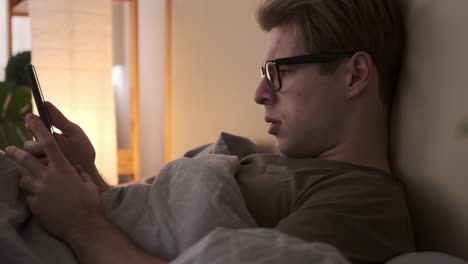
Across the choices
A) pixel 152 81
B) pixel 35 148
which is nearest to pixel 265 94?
pixel 35 148

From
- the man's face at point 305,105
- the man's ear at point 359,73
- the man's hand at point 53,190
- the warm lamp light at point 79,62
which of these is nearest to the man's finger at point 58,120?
the man's hand at point 53,190

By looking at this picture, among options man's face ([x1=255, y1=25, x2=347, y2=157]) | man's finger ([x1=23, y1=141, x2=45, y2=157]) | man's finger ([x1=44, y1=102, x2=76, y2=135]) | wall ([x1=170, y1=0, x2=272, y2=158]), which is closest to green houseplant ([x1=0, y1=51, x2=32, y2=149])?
wall ([x1=170, y1=0, x2=272, y2=158])

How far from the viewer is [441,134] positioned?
0.73m

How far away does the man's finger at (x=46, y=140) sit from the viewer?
74 centimetres

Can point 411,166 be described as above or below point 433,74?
below

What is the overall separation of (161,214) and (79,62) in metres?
1.53

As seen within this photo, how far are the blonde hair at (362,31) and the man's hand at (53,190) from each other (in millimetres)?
459

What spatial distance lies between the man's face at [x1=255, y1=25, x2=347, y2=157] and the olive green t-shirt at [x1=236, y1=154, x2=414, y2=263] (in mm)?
54

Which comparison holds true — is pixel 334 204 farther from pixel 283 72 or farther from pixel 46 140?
pixel 46 140

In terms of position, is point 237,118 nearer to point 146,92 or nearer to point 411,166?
point 411,166

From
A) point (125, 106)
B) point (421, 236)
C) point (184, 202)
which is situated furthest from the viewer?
point (125, 106)

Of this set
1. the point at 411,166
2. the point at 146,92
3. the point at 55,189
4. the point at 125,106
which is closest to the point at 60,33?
the point at 146,92

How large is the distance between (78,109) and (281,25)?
1.34 m

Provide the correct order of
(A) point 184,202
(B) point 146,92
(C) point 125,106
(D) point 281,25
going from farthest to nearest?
(C) point 125,106
(B) point 146,92
(D) point 281,25
(A) point 184,202
